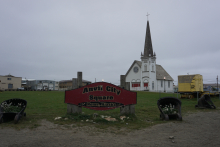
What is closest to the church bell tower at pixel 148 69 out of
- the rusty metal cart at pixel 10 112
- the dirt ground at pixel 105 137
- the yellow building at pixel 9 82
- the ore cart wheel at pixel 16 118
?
the yellow building at pixel 9 82

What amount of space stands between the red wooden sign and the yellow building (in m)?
60.4

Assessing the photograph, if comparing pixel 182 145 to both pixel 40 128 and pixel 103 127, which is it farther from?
pixel 40 128

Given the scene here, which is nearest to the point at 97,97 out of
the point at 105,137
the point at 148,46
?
the point at 105,137

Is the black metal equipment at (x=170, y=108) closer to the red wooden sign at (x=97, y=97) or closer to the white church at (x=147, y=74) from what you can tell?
the red wooden sign at (x=97, y=97)

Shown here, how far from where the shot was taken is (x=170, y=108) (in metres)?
9.32

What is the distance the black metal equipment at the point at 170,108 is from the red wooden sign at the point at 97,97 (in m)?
2.04

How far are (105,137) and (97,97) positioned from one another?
11.0ft

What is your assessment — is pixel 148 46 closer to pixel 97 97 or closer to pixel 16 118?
pixel 97 97

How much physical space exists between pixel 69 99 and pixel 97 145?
447cm

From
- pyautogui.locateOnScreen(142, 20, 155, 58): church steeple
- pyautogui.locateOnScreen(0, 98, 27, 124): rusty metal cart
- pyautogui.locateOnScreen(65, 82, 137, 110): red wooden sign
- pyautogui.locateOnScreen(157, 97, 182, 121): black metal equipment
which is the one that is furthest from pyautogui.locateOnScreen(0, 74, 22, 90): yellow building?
pyautogui.locateOnScreen(157, 97, 182, 121): black metal equipment

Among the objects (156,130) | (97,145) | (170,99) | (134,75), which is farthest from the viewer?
(134,75)

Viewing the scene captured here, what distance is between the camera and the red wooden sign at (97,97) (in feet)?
30.3

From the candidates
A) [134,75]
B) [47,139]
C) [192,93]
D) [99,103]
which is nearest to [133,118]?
[99,103]

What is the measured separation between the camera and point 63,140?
5.64m
